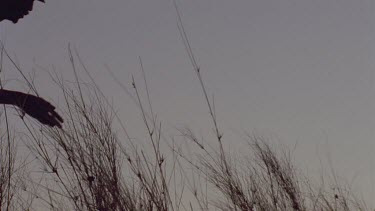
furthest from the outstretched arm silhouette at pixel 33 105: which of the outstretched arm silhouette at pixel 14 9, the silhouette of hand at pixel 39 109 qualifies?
the outstretched arm silhouette at pixel 14 9

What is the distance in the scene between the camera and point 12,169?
2.70m

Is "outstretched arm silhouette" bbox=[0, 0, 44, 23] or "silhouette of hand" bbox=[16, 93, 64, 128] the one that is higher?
"outstretched arm silhouette" bbox=[0, 0, 44, 23]

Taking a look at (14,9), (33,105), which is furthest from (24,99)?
(14,9)

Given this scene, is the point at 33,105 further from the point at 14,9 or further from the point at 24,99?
the point at 14,9

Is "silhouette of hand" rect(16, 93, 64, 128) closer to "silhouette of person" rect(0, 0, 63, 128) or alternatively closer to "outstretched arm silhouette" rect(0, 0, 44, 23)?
"silhouette of person" rect(0, 0, 63, 128)

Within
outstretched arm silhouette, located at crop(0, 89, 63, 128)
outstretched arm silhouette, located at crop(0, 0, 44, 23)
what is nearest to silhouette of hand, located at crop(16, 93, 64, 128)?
outstretched arm silhouette, located at crop(0, 89, 63, 128)

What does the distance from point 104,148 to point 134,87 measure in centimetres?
29

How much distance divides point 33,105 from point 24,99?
0.23 ft

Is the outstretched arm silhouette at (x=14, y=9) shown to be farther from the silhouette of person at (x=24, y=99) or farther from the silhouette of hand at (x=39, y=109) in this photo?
the silhouette of hand at (x=39, y=109)

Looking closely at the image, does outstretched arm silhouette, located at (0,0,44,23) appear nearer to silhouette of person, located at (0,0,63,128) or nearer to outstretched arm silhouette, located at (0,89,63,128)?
silhouette of person, located at (0,0,63,128)

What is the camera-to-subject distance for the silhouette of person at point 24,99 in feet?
7.93

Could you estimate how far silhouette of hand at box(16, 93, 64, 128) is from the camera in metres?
2.44

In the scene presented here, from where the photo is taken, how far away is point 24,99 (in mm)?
2424

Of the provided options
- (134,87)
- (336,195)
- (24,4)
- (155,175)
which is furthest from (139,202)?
(336,195)
